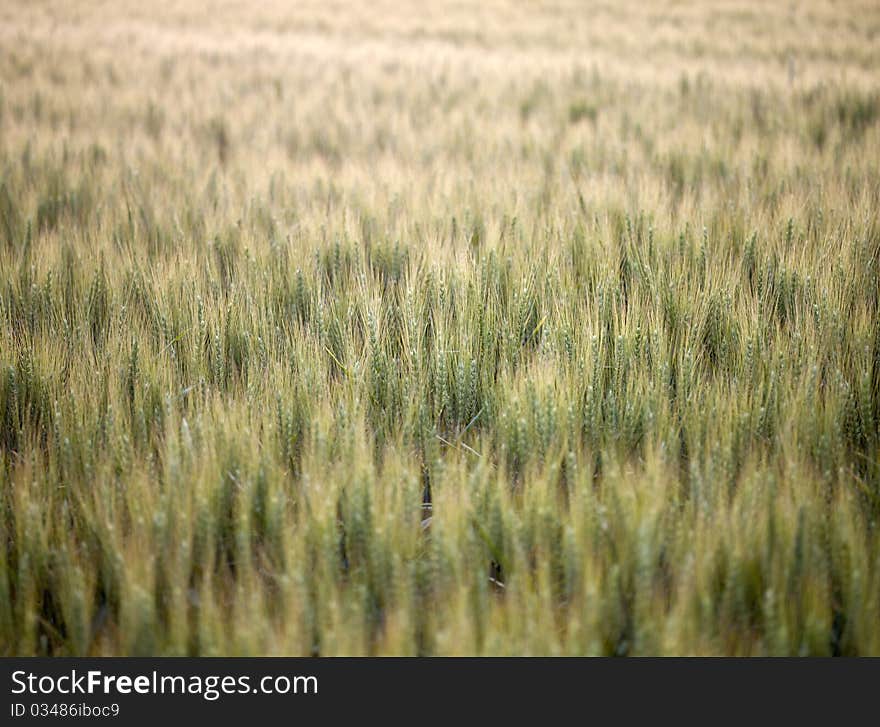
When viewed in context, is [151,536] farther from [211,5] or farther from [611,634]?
[211,5]

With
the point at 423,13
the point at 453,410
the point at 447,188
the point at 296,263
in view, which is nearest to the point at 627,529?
the point at 453,410

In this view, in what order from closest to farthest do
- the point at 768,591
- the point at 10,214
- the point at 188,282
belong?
the point at 768,591
the point at 188,282
the point at 10,214

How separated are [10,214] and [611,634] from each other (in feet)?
8.90

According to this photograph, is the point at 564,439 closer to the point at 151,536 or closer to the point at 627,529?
the point at 627,529

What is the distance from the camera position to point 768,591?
36.5 inches

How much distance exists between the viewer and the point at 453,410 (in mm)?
1592

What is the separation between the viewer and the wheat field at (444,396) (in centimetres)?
101

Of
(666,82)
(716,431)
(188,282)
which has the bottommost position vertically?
(716,431)

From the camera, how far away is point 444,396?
1.56 metres

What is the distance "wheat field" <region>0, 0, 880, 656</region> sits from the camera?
101 cm

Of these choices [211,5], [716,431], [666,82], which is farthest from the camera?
[211,5]

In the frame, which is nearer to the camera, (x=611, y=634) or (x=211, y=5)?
(x=611, y=634)

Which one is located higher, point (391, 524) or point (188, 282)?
point (188, 282)

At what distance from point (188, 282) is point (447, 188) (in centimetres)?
120
